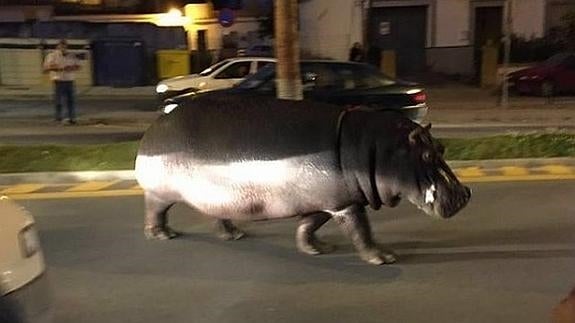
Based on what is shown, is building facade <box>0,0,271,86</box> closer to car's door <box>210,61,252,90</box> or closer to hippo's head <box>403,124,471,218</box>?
car's door <box>210,61,252,90</box>

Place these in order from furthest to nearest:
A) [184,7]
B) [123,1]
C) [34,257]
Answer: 1. [123,1]
2. [184,7]
3. [34,257]

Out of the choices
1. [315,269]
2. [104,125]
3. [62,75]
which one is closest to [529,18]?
[104,125]

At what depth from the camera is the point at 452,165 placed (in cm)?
1149

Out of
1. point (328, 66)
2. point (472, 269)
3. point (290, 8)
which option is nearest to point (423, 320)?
point (472, 269)

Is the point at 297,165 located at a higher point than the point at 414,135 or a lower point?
lower

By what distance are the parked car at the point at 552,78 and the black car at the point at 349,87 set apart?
403 inches

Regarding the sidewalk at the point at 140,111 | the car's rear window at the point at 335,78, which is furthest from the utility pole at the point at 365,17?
the car's rear window at the point at 335,78

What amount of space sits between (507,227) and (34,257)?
500 cm

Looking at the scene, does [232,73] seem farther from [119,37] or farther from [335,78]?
[119,37]

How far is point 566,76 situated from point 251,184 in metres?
20.3

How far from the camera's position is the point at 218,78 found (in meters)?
21.7

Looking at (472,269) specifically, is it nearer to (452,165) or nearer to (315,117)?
(315,117)

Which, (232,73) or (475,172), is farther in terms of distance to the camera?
(232,73)

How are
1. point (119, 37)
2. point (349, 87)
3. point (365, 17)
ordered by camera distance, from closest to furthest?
point (349, 87) < point (119, 37) < point (365, 17)
